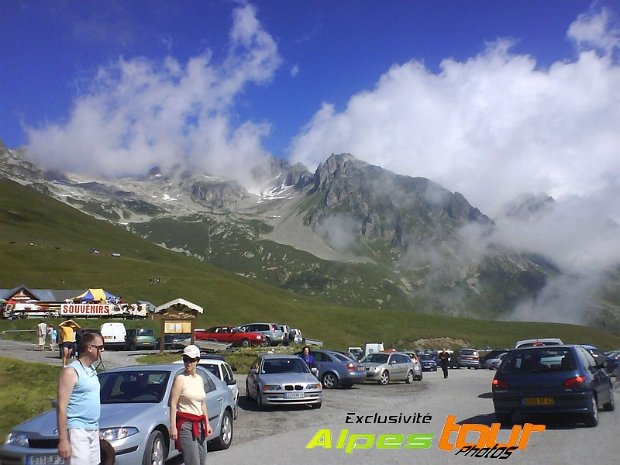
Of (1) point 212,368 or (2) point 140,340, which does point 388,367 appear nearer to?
(1) point 212,368

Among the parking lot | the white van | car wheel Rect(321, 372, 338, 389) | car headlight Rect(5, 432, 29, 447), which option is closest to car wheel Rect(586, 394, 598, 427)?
the parking lot

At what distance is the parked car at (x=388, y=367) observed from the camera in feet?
96.7

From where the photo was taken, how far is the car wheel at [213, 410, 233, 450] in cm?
1123

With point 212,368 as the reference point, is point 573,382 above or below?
below

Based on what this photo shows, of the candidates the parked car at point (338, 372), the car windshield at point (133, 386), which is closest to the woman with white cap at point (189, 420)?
the car windshield at point (133, 386)

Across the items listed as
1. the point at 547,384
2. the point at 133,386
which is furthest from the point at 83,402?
the point at 547,384

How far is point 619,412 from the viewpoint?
15.5 meters

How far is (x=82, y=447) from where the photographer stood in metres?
5.92

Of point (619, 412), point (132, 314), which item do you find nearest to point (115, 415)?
point (619, 412)

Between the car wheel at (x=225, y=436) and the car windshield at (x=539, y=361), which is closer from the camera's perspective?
the car wheel at (x=225, y=436)

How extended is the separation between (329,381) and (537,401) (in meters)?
14.2

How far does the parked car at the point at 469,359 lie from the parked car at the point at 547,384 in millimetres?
39383

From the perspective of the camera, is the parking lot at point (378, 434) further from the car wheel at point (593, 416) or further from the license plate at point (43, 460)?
the license plate at point (43, 460)

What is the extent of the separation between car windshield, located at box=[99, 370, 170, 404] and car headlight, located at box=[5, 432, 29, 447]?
5.26 feet
